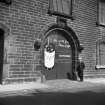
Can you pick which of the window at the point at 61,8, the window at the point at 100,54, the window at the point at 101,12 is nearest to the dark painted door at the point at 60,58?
the window at the point at 61,8

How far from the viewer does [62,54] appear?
13.1 m

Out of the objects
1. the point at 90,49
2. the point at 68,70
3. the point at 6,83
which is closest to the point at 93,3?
the point at 90,49

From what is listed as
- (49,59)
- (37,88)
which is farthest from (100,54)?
(37,88)

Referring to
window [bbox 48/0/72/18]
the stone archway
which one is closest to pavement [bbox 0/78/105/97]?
the stone archway

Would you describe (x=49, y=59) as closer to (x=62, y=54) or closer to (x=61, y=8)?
(x=62, y=54)

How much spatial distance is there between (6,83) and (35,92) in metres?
2.46

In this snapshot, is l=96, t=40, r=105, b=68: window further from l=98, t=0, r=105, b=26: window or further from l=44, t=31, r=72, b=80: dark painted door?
l=44, t=31, r=72, b=80: dark painted door

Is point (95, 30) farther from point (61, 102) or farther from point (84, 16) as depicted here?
point (61, 102)

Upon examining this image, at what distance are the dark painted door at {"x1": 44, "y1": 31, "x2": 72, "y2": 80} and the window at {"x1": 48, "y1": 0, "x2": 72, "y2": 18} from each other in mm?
1527

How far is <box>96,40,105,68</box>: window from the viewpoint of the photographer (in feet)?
49.2

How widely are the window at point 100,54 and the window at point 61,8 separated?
164 inches

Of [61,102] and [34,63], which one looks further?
[34,63]

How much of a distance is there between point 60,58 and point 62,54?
381 mm

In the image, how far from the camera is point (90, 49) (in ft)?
47.5
